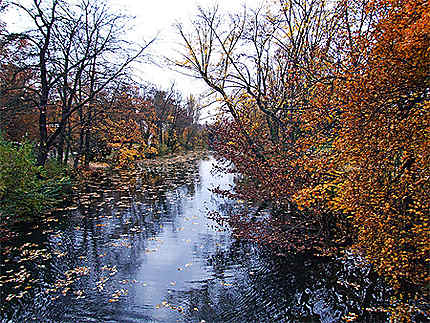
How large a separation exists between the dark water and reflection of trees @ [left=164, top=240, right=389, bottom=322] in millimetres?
17

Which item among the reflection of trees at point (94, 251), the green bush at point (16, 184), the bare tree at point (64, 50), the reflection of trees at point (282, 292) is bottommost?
the reflection of trees at point (282, 292)

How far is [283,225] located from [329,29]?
219 inches

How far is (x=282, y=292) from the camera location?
511 centimetres

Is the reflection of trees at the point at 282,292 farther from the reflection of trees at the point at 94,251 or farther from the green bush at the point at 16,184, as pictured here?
the green bush at the point at 16,184

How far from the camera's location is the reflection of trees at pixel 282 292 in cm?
448

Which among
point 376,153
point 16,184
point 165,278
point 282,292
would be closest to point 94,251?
point 165,278

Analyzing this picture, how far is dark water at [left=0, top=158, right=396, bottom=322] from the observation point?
4.48 metres

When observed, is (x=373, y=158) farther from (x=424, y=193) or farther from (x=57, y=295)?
(x=57, y=295)

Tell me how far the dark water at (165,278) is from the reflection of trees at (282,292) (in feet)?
0.06

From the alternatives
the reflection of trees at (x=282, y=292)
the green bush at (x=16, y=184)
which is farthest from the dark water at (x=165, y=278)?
the green bush at (x=16, y=184)

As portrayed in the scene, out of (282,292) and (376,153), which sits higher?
(376,153)

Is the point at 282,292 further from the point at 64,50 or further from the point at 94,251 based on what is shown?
the point at 64,50

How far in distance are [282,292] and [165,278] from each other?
228 cm

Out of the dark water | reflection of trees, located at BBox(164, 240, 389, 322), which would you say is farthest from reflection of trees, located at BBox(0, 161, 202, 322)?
reflection of trees, located at BBox(164, 240, 389, 322)
